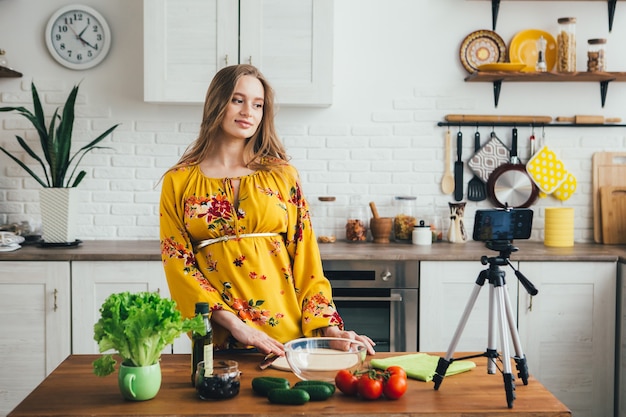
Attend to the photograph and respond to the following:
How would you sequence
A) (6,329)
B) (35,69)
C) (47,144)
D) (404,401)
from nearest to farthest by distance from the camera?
(404,401) → (6,329) → (47,144) → (35,69)

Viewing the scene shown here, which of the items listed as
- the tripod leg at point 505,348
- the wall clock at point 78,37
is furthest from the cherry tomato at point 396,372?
the wall clock at point 78,37

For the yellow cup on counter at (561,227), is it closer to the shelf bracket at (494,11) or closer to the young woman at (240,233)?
the shelf bracket at (494,11)

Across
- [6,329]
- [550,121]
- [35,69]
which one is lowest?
[6,329]

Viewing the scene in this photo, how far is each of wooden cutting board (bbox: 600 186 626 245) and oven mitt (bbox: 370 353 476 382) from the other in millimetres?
2824

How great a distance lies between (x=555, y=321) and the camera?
3951 mm

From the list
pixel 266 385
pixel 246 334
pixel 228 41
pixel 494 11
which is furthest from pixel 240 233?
pixel 494 11

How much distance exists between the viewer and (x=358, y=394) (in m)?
1.80

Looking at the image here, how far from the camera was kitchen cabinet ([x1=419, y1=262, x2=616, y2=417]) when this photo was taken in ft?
12.8

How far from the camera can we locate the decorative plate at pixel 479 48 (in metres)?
4.53

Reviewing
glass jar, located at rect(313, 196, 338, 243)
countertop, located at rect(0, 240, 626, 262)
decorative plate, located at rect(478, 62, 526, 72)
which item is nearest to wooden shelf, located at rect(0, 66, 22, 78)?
countertop, located at rect(0, 240, 626, 262)

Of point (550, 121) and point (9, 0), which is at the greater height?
point (9, 0)

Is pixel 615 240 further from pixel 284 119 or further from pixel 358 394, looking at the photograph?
pixel 358 394

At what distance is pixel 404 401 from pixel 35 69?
3658 millimetres

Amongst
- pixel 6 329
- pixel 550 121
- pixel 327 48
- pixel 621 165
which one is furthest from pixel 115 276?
pixel 621 165
